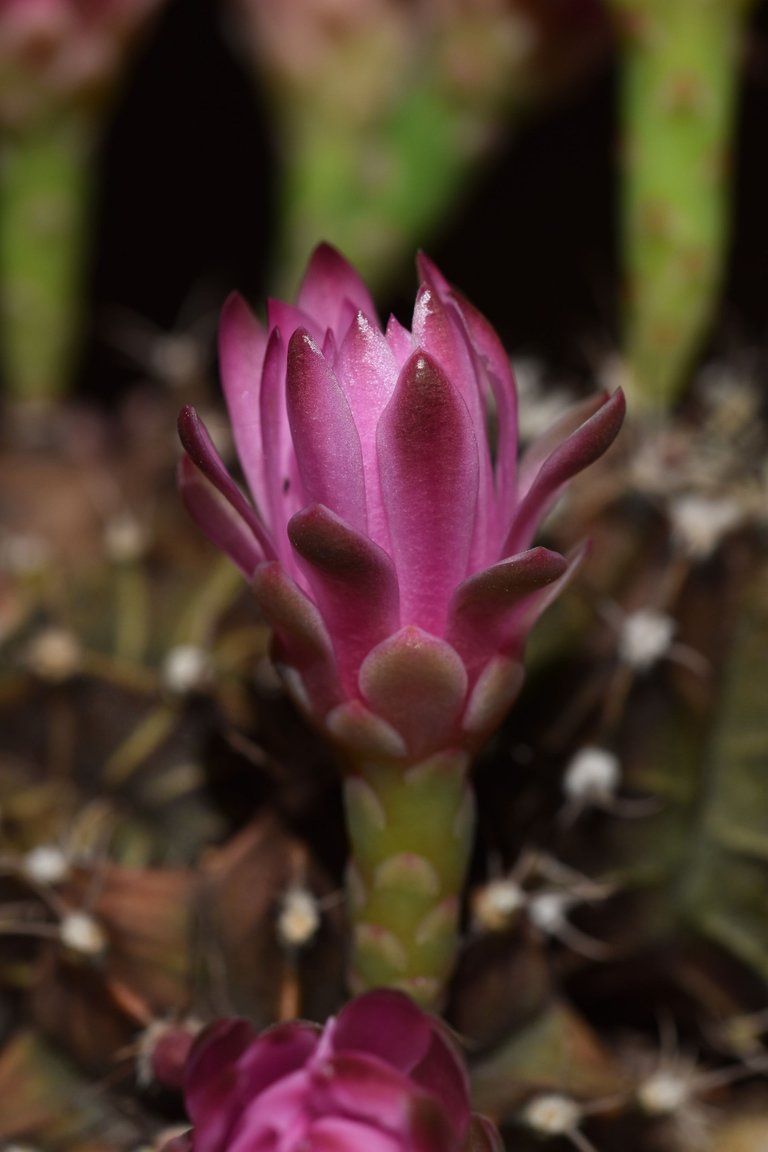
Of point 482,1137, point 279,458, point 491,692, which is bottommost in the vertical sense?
point 482,1137

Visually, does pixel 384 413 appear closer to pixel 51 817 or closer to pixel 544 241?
pixel 51 817

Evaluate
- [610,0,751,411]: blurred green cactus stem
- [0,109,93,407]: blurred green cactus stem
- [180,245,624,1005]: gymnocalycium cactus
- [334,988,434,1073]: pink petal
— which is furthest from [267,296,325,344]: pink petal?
[0,109,93,407]: blurred green cactus stem

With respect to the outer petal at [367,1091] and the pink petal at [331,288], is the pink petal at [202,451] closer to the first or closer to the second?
the pink petal at [331,288]

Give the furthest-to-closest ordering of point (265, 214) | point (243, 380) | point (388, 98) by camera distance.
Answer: point (265, 214), point (388, 98), point (243, 380)

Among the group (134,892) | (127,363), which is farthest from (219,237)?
(134,892)

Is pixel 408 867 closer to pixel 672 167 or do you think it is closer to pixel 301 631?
pixel 301 631

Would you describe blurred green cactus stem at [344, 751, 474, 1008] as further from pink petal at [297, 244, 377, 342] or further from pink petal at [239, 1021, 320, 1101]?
pink petal at [297, 244, 377, 342]

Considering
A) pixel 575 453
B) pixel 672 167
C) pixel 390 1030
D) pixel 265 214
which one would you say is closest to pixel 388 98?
pixel 672 167

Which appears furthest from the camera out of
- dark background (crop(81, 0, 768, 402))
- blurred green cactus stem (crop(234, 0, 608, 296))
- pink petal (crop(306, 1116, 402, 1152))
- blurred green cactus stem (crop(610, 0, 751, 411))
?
dark background (crop(81, 0, 768, 402))

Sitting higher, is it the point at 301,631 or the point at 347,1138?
the point at 301,631
